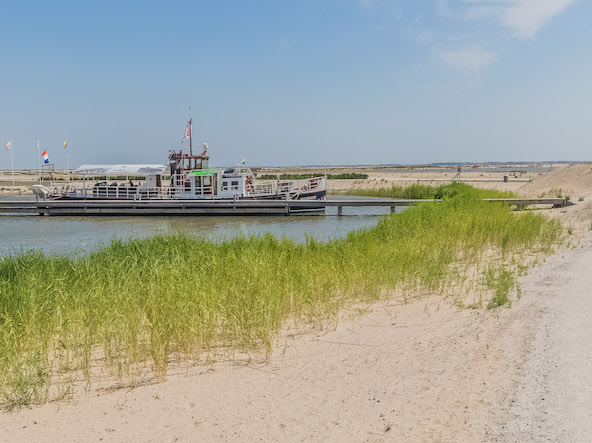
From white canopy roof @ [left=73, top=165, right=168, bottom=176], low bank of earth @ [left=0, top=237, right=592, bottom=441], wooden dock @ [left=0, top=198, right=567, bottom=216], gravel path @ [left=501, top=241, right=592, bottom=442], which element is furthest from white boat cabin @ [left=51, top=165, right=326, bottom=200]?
low bank of earth @ [left=0, top=237, right=592, bottom=441]

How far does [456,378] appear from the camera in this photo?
5258 mm

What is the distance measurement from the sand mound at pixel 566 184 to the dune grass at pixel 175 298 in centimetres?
2407

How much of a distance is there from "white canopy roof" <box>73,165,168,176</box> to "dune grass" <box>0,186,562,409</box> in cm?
2474

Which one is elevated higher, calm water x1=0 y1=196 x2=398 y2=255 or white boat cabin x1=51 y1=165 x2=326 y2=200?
white boat cabin x1=51 y1=165 x2=326 y2=200

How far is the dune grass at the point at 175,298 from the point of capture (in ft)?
19.5

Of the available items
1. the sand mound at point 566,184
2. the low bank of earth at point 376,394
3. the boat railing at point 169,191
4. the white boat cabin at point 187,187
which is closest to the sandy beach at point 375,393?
the low bank of earth at point 376,394

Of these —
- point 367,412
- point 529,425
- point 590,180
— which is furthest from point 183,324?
point 590,180

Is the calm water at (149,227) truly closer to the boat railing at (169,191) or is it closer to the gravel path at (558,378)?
the boat railing at (169,191)

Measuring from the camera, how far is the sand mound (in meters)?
33.5

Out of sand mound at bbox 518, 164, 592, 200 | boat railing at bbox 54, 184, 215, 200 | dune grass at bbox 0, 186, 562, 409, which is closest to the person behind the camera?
dune grass at bbox 0, 186, 562, 409

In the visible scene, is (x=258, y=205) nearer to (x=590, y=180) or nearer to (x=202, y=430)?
(x=590, y=180)

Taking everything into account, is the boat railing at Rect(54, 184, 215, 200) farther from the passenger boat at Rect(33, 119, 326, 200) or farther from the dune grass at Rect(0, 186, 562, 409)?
the dune grass at Rect(0, 186, 562, 409)

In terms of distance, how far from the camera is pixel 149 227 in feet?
92.2

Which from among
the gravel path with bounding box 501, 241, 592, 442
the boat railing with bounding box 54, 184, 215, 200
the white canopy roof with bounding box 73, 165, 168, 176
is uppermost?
the white canopy roof with bounding box 73, 165, 168, 176
